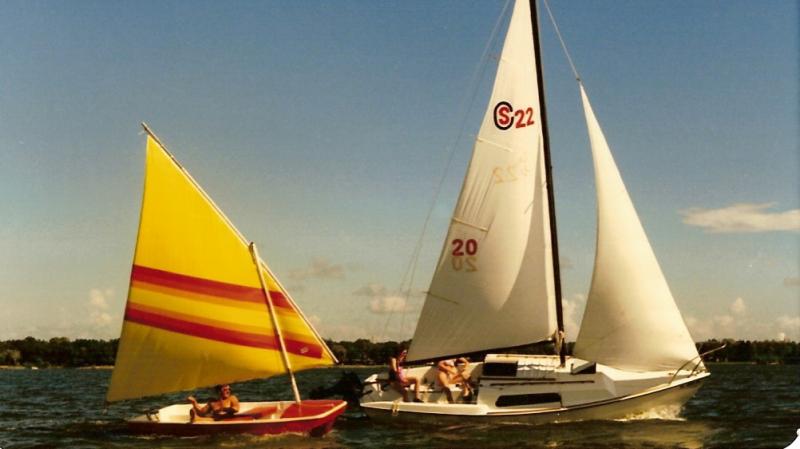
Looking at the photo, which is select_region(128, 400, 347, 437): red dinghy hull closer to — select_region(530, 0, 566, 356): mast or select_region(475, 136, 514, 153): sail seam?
select_region(530, 0, 566, 356): mast

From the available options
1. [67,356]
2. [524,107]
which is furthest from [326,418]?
[67,356]

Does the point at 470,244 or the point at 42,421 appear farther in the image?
the point at 42,421

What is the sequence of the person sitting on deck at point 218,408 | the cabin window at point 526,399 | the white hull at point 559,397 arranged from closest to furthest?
the person sitting on deck at point 218,408, the white hull at point 559,397, the cabin window at point 526,399

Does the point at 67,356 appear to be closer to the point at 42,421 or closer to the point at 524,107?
the point at 42,421

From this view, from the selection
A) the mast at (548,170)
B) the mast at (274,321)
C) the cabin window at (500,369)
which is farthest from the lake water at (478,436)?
the mast at (548,170)

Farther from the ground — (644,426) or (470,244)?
(470,244)

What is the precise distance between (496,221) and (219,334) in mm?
8894

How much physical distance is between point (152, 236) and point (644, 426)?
14592 mm

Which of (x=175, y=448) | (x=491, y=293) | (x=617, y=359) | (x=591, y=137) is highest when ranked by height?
(x=591, y=137)

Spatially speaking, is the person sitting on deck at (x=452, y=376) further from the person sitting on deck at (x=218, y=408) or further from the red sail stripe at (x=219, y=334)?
the person sitting on deck at (x=218, y=408)

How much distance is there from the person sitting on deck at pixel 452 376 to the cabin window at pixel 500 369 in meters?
0.75

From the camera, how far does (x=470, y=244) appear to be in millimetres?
26000

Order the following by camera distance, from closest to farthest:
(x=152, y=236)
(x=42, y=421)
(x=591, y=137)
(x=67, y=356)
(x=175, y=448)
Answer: (x=175, y=448) → (x=152, y=236) → (x=591, y=137) → (x=42, y=421) → (x=67, y=356)

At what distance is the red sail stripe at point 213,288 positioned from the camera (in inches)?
915
